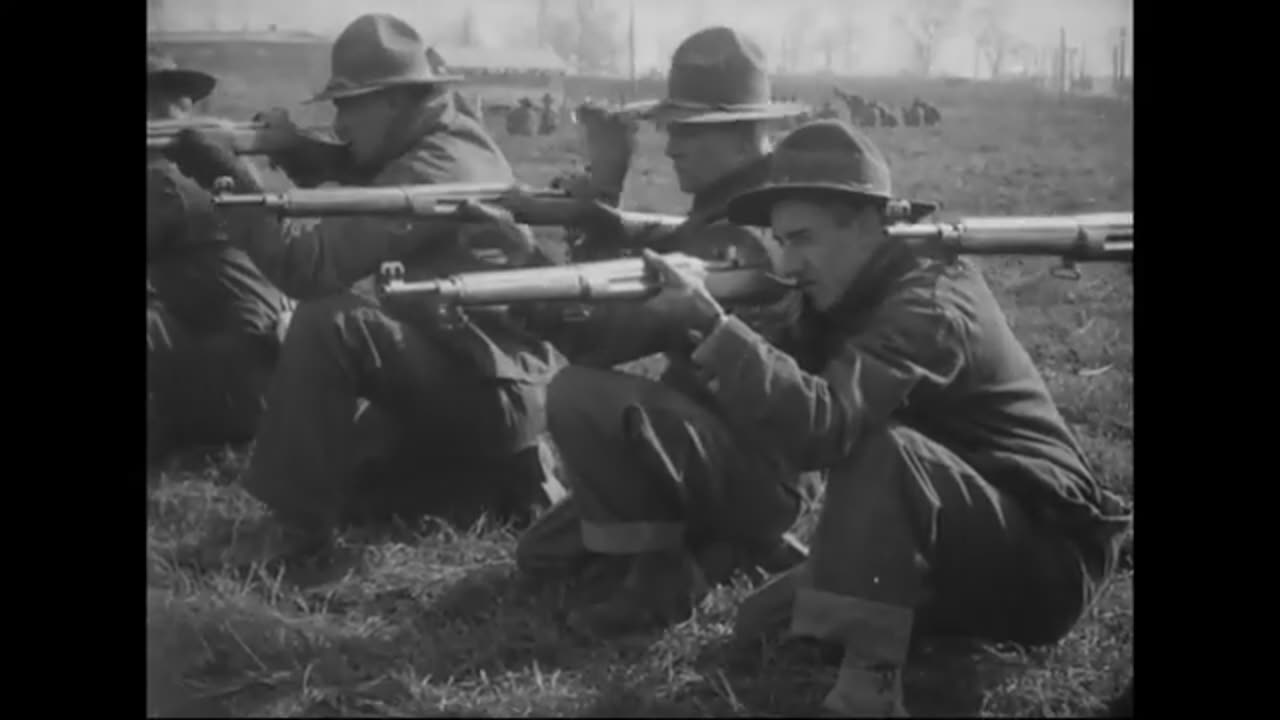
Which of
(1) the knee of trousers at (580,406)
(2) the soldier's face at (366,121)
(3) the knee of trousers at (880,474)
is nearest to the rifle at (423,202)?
(2) the soldier's face at (366,121)

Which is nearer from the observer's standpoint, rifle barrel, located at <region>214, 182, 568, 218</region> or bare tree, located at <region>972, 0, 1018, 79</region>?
bare tree, located at <region>972, 0, 1018, 79</region>

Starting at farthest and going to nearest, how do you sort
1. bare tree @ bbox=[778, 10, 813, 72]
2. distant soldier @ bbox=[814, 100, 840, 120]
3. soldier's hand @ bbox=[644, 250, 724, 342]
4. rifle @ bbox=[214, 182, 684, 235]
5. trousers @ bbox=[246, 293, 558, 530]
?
1. trousers @ bbox=[246, 293, 558, 530]
2. rifle @ bbox=[214, 182, 684, 235]
3. bare tree @ bbox=[778, 10, 813, 72]
4. distant soldier @ bbox=[814, 100, 840, 120]
5. soldier's hand @ bbox=[644, 250, 724, 342]

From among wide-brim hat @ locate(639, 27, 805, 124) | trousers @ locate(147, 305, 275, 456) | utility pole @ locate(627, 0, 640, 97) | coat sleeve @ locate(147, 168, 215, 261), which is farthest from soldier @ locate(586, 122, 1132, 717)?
coat sleeve @ locate(147, 168, 215, 261)

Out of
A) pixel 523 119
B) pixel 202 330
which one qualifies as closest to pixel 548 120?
pixel 523 119

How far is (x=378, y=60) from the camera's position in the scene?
5.47 m

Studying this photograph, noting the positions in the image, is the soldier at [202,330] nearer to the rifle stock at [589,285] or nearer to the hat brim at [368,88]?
the hat brim at [368,88]

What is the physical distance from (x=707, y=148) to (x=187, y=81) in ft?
5.24

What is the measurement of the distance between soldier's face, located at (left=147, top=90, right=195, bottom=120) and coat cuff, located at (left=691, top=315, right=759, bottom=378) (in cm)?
186

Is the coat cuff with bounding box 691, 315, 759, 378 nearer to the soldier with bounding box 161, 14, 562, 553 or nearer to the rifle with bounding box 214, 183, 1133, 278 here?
the rifle with bounding box 214, 183, 1133, 278

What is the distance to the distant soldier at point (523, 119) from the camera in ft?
17.7

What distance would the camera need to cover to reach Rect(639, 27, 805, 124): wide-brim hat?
523 cm
